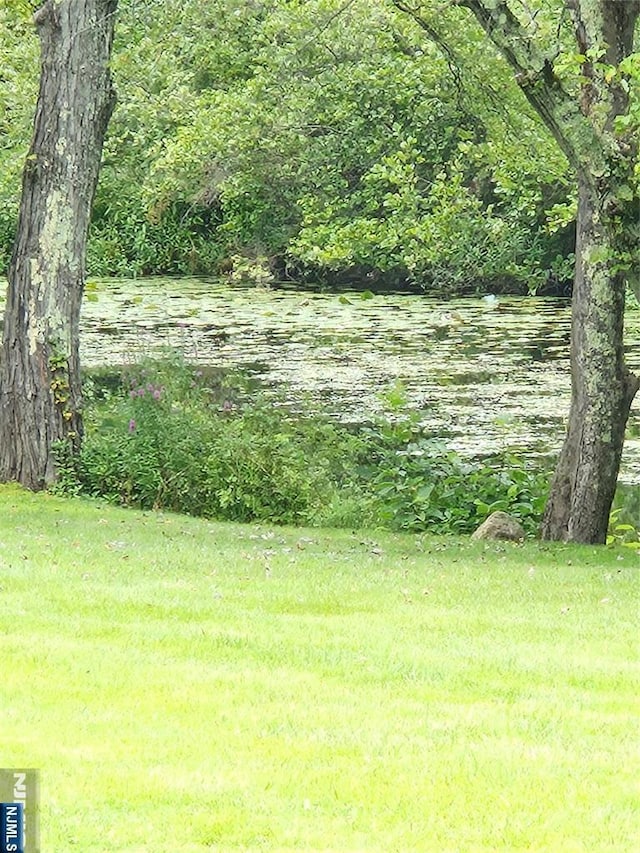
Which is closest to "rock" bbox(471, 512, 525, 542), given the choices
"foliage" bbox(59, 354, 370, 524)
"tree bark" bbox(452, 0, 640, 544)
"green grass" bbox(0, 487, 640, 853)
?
"tree bark" bbox(452, 0, 640, 544)

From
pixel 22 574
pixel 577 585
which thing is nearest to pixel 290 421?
pixel 577 585

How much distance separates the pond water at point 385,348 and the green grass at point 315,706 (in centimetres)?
893

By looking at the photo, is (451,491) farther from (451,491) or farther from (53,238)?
(53,238)

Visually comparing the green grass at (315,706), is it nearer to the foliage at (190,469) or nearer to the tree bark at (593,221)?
the tree bark at (593,221)

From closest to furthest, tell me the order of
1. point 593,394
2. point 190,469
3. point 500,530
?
point 593,394 < point 500,530 < point 190,469

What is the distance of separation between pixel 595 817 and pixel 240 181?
33.0m

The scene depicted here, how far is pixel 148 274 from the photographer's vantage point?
45.0 meters

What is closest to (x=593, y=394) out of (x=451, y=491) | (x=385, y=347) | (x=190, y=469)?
(x=451, y=491)

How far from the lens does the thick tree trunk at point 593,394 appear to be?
13.2m

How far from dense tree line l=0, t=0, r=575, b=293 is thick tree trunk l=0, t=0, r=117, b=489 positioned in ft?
1.51

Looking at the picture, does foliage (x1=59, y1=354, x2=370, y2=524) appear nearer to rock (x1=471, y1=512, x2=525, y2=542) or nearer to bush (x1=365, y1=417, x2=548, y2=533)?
bush (x1=365, y1=417, x2=548, y2=533)

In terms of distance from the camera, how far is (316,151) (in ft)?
114

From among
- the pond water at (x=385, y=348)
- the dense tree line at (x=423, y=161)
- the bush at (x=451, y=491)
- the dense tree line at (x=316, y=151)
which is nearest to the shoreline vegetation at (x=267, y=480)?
the bush at (x=451, y=491)

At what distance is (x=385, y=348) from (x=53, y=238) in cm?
1248
